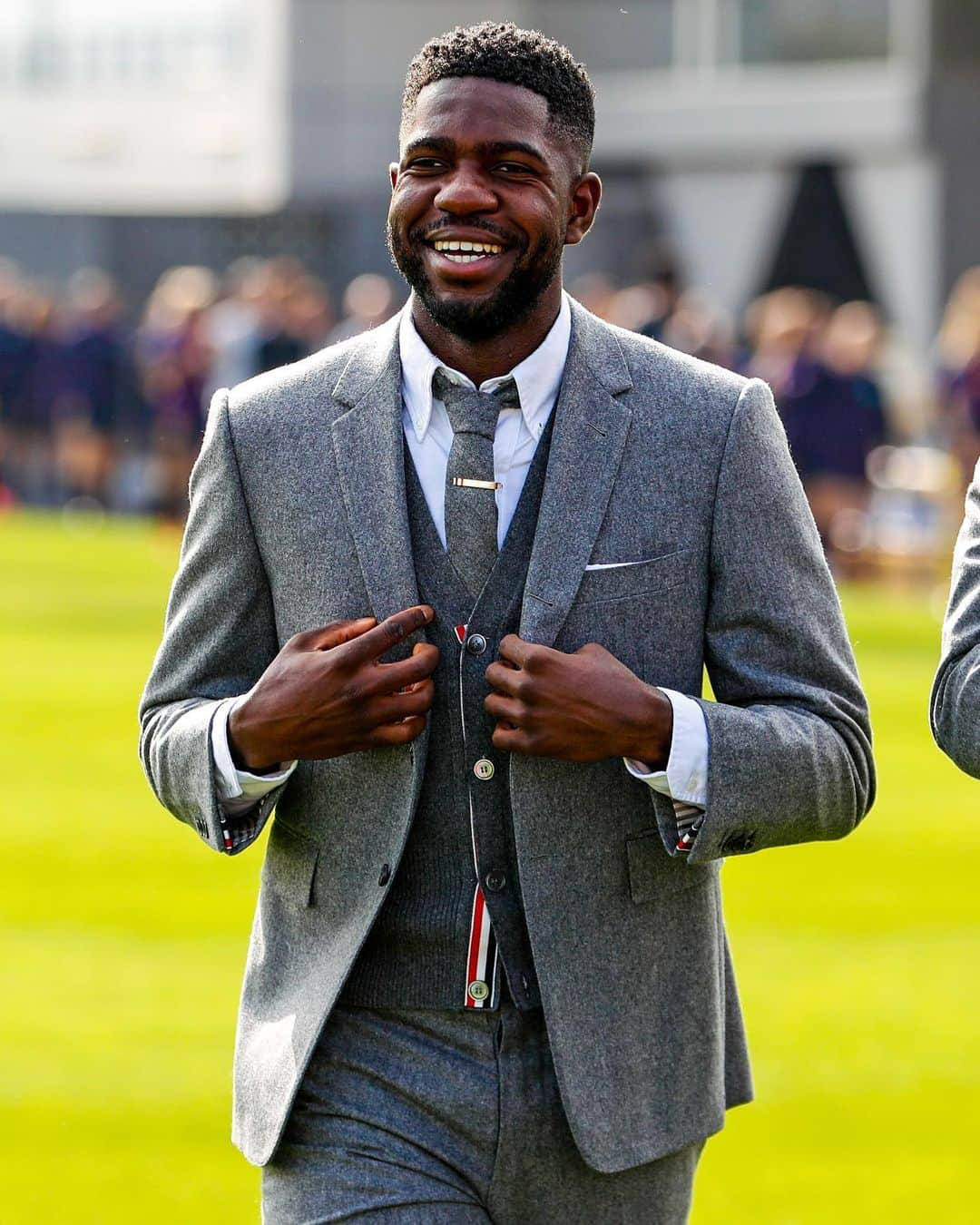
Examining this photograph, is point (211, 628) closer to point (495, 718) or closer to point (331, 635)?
point (331, 635)

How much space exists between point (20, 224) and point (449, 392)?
36217 mm

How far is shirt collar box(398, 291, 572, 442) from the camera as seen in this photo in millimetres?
4102

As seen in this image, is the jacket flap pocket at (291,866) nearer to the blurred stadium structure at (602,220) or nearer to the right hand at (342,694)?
the right hand at (342,694)

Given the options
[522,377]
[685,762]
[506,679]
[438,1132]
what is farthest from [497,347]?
[438,1132]

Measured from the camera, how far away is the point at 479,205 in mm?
3914

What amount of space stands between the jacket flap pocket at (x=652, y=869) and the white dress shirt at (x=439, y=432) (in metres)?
0.25

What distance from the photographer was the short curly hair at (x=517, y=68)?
4.02 meters

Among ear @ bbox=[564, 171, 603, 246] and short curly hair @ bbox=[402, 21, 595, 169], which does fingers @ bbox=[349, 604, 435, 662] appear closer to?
ear @ bbox=[564, 171, 603, 246]

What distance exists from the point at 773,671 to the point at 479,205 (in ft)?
2.75

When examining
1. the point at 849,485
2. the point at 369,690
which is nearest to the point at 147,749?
the point at 369,690

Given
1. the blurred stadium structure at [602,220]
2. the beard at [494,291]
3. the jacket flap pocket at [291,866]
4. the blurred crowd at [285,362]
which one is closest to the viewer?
the beard at [494,291]

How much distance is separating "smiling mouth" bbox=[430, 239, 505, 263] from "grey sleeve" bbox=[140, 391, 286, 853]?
0.48 meters

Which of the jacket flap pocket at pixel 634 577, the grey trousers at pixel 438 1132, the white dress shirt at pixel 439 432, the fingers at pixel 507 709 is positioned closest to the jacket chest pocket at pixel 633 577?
the jacket flap pocket at pixel 634 577

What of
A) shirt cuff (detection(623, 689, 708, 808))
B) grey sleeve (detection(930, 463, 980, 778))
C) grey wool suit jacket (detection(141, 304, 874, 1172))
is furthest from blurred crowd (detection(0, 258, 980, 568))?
shirt cuff (detection(623, 689, 708, 808))
